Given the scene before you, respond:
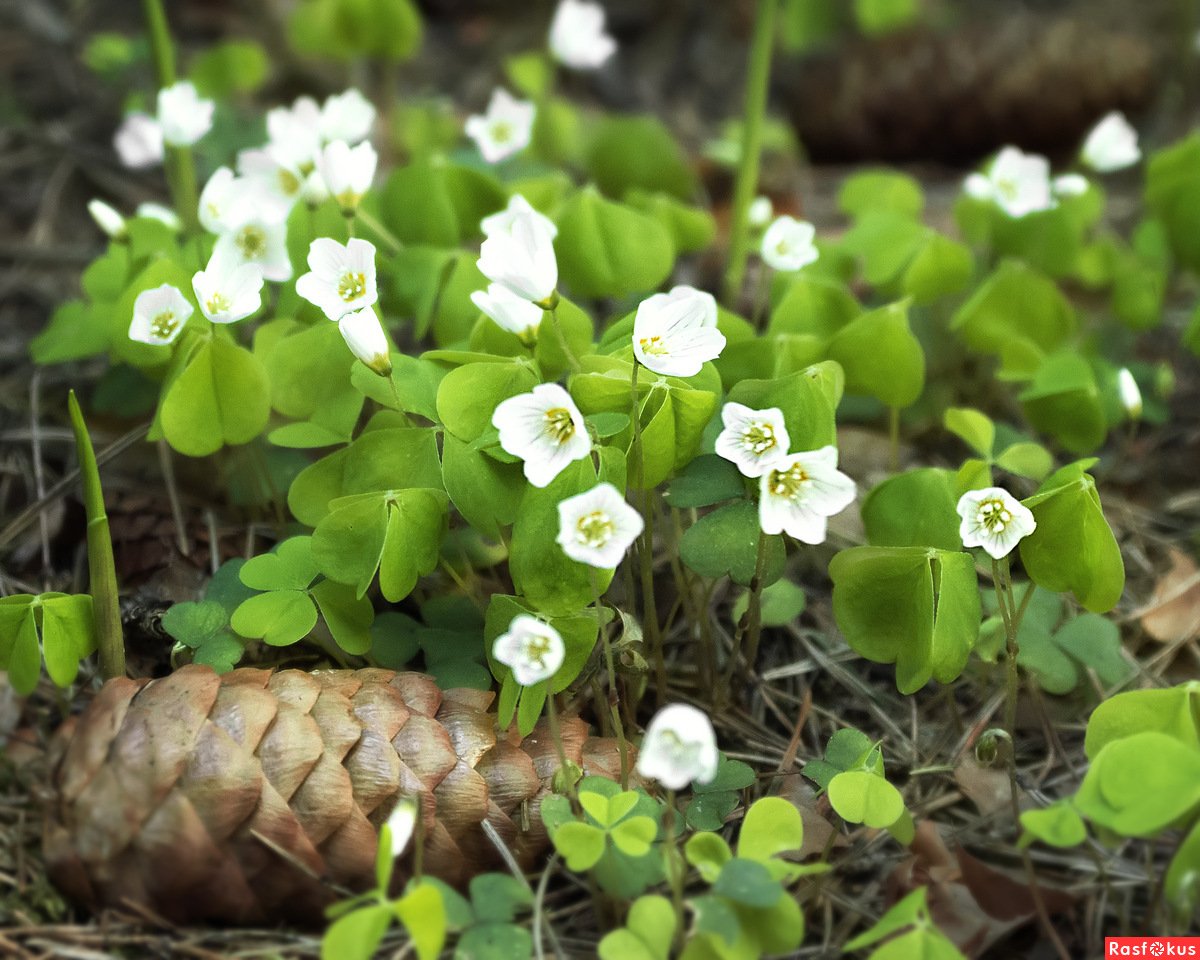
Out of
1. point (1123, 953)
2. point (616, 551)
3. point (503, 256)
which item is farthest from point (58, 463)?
point (1123, 953)

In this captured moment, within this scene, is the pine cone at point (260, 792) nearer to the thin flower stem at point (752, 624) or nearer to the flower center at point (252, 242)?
the thin flower stem at point (752, 624)

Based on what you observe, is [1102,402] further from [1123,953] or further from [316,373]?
[316,373]

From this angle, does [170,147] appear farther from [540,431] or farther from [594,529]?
[594,529]

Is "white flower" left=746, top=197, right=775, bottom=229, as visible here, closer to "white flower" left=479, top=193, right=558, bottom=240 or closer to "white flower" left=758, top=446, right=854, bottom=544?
"white flower" left=479, top=193, right=558, bottom=240

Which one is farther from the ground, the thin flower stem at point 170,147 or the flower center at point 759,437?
the thin flower stem at point 170,147

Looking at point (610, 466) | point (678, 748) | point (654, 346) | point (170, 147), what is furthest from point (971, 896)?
point (170, 147)

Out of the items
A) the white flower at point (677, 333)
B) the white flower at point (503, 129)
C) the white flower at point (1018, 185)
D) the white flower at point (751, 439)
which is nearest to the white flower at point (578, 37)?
the white flower at point (503, 129)
